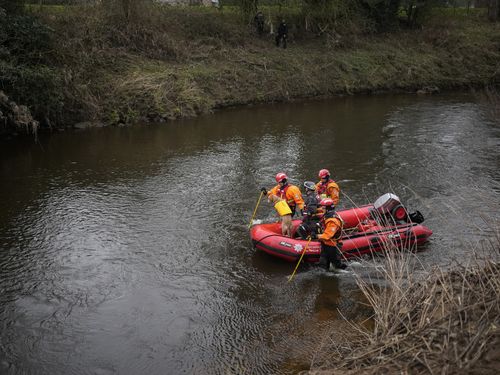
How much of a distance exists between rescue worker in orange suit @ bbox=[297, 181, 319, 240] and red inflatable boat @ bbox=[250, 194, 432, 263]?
31cm

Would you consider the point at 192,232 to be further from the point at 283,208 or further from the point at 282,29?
the point at 282,29

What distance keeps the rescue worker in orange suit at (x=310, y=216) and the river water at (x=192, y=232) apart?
85cm

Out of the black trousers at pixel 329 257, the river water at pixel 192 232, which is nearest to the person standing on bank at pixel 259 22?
the river water at pixel 192 232

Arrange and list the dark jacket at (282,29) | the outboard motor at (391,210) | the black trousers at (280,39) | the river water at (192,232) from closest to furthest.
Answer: the river water at (192,232) → the outboard motor at (391,210) → the dark jacket at (282,29) → the black trousers at (280,39)

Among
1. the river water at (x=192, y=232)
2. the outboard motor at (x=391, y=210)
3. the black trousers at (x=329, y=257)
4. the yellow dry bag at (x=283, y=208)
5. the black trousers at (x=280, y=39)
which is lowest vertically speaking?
the river water at (x=192, y=232)

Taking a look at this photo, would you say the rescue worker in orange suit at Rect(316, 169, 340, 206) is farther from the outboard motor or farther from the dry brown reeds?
the dry brown reeds

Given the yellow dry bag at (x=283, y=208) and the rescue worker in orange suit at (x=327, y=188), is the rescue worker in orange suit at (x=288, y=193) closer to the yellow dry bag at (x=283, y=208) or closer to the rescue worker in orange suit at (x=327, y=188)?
the yellow dry bag at (x=283, y=208)

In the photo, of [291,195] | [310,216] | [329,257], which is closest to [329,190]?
[291,195]

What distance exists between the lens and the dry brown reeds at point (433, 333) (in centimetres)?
571

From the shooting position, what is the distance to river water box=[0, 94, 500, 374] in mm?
8484

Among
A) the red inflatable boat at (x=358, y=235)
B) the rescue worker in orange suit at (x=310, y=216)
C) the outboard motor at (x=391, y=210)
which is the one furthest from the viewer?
the outboard motor at (x=391, y=210)

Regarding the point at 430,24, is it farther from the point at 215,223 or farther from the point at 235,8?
the point at 215,223

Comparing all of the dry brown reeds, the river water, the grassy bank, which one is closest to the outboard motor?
the river water

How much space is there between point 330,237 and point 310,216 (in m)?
1.20
